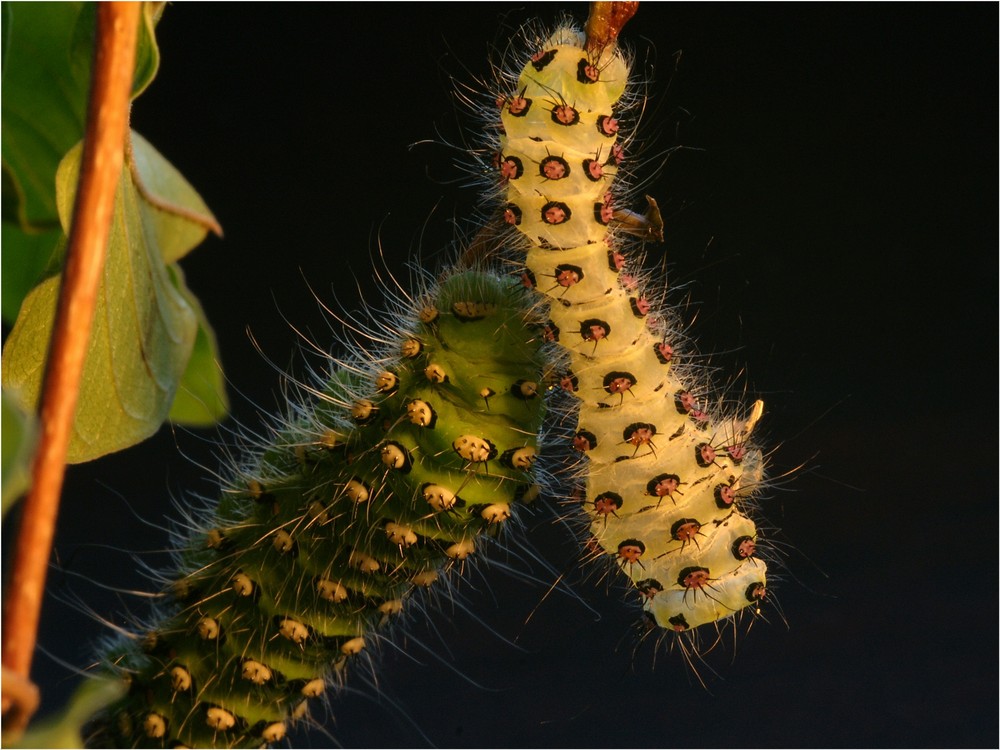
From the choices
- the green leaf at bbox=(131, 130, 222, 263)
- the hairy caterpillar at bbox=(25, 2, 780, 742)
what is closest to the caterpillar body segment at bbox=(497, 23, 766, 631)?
the hairy caterpillar at bbox=(25, 2, 780, 742)

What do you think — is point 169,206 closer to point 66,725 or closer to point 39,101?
point 39,101

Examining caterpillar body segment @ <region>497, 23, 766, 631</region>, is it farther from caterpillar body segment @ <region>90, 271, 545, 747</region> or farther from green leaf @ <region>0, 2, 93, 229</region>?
green leaf @ <region>0, 2, 93, 229</region>

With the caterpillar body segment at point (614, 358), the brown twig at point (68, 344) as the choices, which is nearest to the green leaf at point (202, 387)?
the caterpillar body segment at point (614, 358)

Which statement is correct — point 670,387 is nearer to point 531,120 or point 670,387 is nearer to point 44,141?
point 531,120

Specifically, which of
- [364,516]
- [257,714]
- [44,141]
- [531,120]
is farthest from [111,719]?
[531,120]

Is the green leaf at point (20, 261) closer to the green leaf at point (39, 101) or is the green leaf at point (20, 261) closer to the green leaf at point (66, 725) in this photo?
the green leaf at point (39, 101)

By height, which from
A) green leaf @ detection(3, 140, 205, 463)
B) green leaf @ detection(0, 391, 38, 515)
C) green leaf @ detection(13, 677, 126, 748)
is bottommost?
green leaf @ detection(13, 677, 126, 748)

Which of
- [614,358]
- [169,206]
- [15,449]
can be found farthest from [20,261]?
[15,449]

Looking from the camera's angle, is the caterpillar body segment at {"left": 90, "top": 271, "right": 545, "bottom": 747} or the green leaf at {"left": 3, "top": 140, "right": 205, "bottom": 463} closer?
the green leaf at {"left": 3, "top": 140, "right": 205, "bottom": 463}

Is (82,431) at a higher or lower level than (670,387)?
lower
